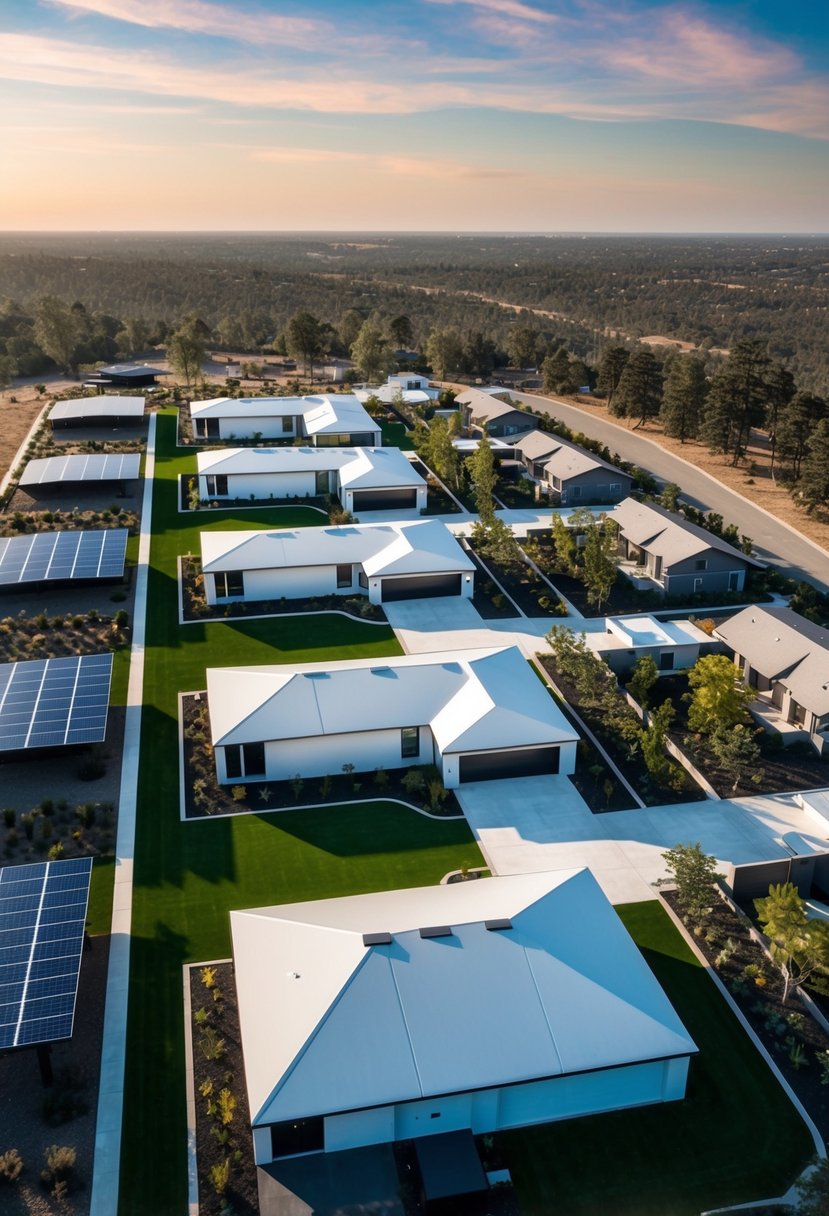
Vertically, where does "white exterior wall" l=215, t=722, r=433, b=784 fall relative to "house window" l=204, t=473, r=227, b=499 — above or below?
below

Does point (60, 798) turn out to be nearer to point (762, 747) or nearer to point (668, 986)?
point (668, 986)

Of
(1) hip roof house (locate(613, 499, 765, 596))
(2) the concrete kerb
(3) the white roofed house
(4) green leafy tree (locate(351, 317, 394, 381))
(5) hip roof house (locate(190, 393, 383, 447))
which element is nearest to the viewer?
(2) the concrete kerb

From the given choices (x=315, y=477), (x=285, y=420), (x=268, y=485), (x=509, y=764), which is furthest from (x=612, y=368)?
(x=509, y=764)

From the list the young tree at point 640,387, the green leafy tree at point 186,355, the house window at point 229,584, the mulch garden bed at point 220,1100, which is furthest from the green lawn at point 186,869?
the green leafy tree at point 186,355

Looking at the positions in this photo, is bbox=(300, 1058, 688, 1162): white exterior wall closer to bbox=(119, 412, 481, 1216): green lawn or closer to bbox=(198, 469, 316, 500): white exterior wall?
bbox=(119, 412, 481, 1216): green lawn

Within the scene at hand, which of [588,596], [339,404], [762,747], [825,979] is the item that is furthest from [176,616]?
[339,404]

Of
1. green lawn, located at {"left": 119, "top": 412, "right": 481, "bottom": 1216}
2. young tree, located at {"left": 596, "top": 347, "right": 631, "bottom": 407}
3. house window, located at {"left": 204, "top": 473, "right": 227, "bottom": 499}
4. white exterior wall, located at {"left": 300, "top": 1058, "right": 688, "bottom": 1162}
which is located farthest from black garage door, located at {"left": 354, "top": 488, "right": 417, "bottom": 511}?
white exterior wall, located at {"left": 300, "top": 1058, "right": 688, "bottom": 1162}
